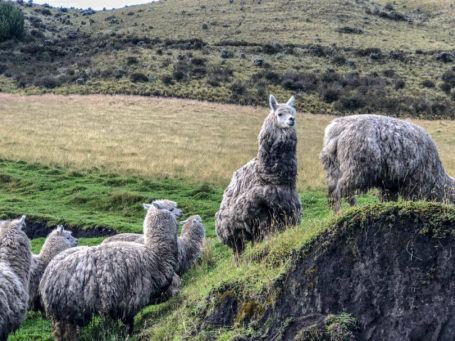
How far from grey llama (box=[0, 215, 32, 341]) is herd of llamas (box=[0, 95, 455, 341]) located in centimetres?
2

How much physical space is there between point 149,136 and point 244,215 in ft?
73.0

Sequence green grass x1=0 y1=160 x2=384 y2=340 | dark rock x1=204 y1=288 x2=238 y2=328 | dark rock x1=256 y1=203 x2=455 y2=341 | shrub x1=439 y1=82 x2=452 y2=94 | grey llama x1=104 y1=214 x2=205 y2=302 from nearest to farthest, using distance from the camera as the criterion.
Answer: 1. dark rock x1=256 y1=203 x2=455 y2=341
2. dark rock x1=204 y1=288 x2=238 y2=328
3. green grass x1=0 y1=160 x2=384 y2=340
4. grey llama x1=104 y1=214 x2=205 y2=302
5. shrub x1=439 y1=82 x2=452 y2=94

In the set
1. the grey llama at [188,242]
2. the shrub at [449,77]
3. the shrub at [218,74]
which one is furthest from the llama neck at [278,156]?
the shrub at [449,77]

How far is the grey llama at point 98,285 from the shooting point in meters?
7.53

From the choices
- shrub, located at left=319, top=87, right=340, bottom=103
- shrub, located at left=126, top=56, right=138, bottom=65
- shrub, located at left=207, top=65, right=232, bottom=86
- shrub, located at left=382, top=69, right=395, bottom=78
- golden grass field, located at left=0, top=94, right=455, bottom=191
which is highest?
shrub, located at left=126, top=56, right=138, bottom=65

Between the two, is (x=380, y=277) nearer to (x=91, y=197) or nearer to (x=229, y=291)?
(x=229, y=291)

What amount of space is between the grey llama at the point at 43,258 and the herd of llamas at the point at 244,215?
1.19 meters

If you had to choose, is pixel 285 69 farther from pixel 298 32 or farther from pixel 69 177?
pixel 69 177

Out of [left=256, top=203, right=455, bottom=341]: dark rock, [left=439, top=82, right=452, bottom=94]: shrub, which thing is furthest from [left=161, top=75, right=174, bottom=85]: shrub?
[left=256, top=203, right=455, bottom=341]: dark rock

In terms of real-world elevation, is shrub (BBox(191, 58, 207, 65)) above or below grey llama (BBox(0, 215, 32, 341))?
above

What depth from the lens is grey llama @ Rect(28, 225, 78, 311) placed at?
948 cm

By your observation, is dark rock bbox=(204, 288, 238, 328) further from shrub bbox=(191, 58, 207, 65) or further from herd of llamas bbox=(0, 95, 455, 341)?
shrub bbox=(191, 58, 207, 65)

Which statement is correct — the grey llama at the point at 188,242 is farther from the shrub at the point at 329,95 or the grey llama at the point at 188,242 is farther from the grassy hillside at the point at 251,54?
the shrub at the point at 329,95

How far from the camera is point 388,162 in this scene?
333 inches
